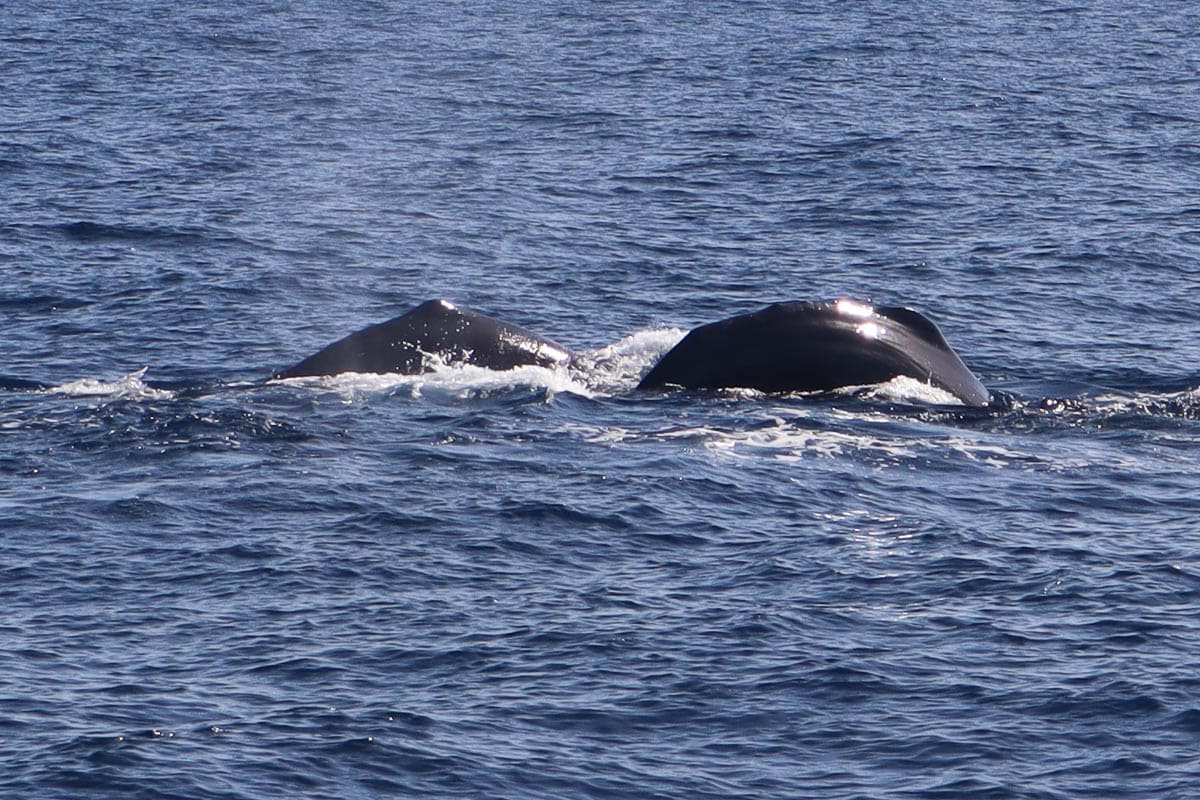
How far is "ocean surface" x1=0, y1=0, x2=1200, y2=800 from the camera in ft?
47.1

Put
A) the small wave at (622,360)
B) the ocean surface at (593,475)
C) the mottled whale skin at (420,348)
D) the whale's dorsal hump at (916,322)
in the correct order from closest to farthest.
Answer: the ocean surface at (593,475)
the whale's dorsal hump at (916,322)
the mottled whale skin at (420,348)
the small wave at (622,360)

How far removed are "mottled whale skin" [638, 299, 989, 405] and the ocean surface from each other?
0.33m

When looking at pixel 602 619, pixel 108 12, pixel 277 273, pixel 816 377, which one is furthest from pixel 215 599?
pixel 108 12

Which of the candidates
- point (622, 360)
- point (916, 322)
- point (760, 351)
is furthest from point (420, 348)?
point (916, 322)

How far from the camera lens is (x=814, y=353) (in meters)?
23.2

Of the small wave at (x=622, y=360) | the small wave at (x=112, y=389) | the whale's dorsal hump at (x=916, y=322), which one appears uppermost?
the whale's dorsal hump at (x=916, y=322)

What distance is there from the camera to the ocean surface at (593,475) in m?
14.4

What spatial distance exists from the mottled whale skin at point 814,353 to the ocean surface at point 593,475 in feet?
1.07

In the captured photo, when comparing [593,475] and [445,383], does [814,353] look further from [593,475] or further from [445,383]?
[445,383]

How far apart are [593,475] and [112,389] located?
6.33m

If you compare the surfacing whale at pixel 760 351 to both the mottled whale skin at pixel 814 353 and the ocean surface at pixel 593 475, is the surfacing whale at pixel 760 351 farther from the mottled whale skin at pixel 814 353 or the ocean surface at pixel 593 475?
the ocean surface at pixel 593 475

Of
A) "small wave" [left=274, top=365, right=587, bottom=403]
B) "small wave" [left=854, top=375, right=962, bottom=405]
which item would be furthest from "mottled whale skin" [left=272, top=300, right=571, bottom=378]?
"small wave" [left=854, top=375, right=962, bottom=405]

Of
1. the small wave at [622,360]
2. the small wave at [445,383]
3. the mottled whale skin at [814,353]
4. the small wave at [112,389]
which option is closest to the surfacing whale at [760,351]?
the mottled whale skin at [814,353]

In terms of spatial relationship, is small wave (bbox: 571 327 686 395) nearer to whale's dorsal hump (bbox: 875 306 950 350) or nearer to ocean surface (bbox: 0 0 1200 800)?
ocean surface (bbox: 0 0 1200 800)
